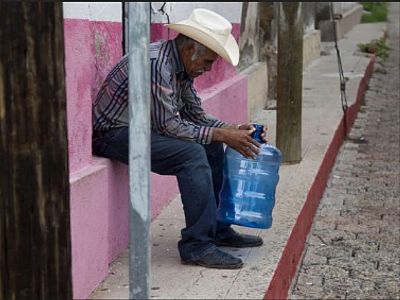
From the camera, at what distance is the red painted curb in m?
4.53

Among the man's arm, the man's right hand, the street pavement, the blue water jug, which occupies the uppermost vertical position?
the man's arm

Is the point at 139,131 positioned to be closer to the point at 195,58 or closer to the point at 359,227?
the point at 195,58

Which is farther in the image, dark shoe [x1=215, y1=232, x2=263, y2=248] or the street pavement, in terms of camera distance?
the street pavement

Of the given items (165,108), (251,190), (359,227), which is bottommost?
(359,227)

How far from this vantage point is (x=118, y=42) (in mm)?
4961

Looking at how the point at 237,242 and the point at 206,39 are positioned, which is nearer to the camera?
the point at 206,39

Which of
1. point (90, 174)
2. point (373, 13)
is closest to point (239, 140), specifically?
point (90, 174)

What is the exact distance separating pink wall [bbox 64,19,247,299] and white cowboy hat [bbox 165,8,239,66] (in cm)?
50

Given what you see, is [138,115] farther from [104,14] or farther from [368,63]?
[368,63]

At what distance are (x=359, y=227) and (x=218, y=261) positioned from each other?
2.04m

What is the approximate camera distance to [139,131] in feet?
10.2

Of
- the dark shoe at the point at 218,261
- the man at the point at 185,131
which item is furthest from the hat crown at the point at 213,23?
the dark shoe at the point at 218,261

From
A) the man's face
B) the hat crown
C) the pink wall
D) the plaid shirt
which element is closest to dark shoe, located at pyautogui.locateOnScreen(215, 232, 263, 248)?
the pink wall

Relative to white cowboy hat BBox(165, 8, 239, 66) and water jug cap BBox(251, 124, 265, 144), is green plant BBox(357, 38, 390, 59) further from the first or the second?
white cowboy hat BBox(165, 8, 239, 66)
